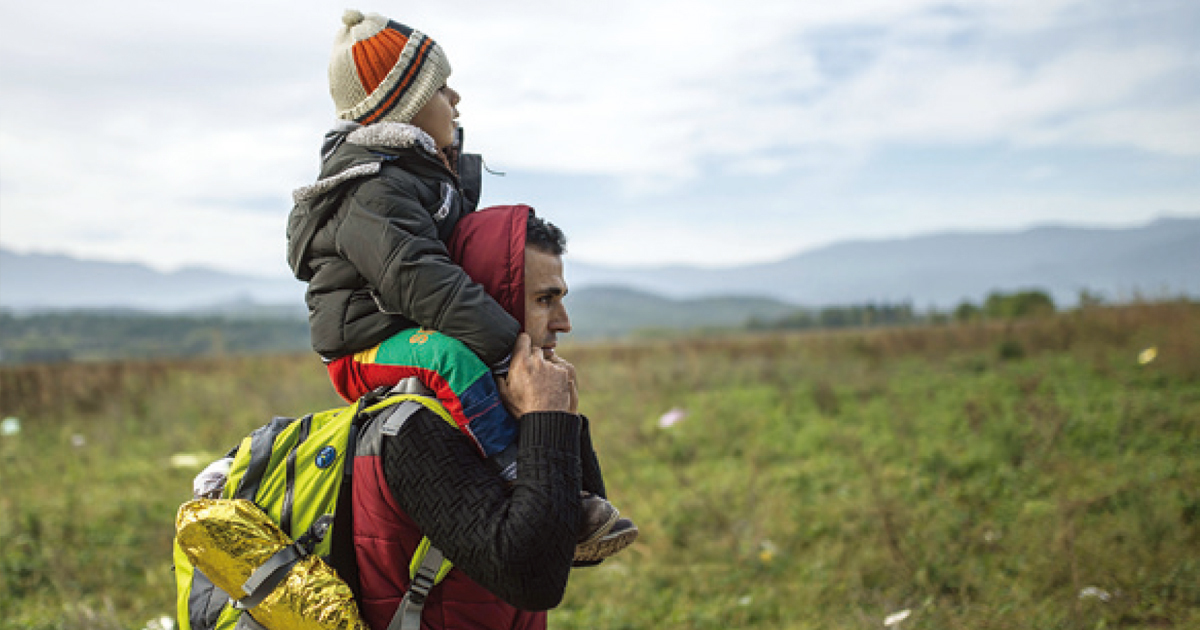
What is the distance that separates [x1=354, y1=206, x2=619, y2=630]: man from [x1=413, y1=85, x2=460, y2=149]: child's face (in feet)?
0.77

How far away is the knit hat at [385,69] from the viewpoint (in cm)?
188

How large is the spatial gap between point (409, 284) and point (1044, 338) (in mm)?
15608

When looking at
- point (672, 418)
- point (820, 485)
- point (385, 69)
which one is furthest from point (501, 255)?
point (672, 418)

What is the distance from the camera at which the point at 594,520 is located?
175cm

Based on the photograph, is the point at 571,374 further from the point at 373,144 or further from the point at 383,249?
the point at 373,144

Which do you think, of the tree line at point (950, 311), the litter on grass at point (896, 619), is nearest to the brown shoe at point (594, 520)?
the litter on grass at point (896, 619)

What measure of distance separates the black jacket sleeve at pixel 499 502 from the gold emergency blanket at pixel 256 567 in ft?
0.67

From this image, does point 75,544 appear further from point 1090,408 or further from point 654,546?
point 1090,408

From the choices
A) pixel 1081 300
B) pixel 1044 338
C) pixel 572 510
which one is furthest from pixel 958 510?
pixel 1081 300

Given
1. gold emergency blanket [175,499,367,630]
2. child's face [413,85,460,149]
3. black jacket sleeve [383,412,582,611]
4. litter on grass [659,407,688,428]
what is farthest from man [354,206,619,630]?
litter on grass [659,407,688,428]

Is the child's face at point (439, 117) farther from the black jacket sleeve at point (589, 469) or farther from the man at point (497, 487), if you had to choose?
the black jacket sleeve at point (589, 469)

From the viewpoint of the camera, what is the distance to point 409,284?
65.4 inches

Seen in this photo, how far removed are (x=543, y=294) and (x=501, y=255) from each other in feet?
0.41

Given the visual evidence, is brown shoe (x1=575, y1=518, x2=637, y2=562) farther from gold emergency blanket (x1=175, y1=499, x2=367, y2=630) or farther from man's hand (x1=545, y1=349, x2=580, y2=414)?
gold emergency blanket (x1=175, y1=499, x2=367, y2=630)
